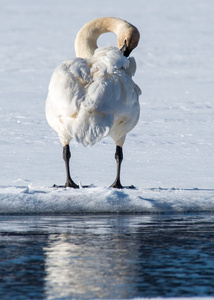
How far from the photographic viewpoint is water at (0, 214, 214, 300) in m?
3.82

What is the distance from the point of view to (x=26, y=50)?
28984 mm

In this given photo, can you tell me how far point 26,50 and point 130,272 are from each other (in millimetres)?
25518

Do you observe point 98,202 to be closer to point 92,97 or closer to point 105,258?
point 92,97

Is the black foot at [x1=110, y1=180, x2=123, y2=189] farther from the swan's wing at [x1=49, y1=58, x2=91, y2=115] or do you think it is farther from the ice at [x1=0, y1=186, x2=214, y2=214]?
the ice at [x1=0, y1=186, x2=214, y2=214]

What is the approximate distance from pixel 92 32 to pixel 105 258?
21.4ft

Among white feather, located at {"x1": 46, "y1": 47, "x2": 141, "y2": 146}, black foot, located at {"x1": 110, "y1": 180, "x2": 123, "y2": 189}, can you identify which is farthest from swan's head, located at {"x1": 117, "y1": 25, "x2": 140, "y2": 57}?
black foot, located at {"x1": 110, "y1": 180, "x2": 123, "y2": 189}

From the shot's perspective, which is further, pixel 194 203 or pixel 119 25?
pixel 119 25

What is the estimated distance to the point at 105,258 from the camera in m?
4.65

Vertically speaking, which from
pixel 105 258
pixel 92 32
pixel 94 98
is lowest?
pixel 105 258

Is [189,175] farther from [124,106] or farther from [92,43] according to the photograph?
[92,43]

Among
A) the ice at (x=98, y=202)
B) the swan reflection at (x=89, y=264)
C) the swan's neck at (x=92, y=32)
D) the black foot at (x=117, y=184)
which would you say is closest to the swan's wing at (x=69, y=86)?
the ice at (x=98, y=202)

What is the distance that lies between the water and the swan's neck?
4283 millimetres

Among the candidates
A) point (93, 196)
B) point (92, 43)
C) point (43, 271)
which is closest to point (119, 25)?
point (92, 43)

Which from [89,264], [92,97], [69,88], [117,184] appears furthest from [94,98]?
[89,264]
